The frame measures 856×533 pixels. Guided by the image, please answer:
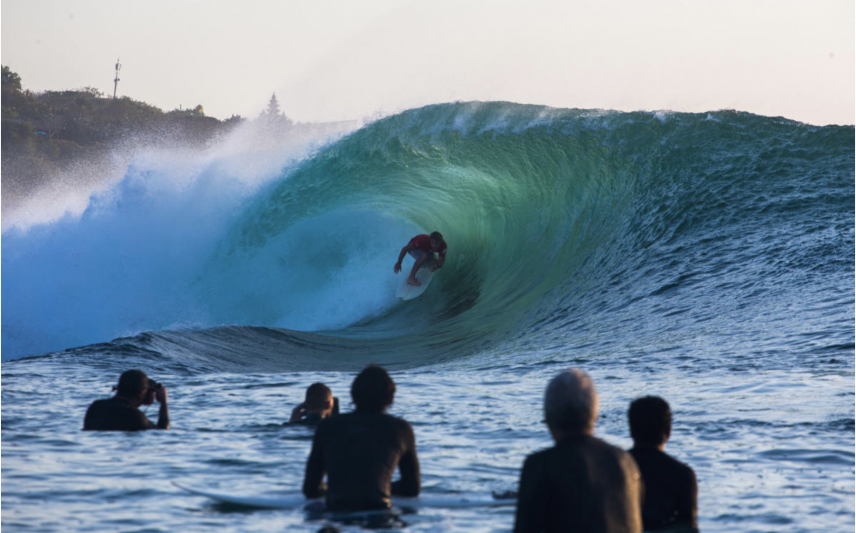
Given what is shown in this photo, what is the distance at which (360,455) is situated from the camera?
380 cm

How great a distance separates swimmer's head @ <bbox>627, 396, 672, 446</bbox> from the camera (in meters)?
3.49

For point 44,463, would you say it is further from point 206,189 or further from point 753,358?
point 206,189

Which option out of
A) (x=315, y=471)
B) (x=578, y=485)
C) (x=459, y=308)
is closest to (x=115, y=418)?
(x=315, y=471)

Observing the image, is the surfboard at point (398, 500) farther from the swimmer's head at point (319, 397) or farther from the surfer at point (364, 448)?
the swimmer's head at point (319, 397)

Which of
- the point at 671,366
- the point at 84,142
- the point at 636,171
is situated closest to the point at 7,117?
the point at 84,142

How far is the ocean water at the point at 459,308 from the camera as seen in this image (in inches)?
188

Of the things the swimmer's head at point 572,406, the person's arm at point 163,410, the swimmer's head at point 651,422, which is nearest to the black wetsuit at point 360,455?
the swimmer's head at point 651,422

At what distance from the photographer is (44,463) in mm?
4910

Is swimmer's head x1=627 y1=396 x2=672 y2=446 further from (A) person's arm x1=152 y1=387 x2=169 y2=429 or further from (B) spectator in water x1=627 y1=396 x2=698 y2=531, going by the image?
(A) person's arm x1=152 y1=387 x2=169 y2=429

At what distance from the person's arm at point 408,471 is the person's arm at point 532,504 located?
46.6 inches

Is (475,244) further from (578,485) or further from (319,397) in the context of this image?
(578,485)

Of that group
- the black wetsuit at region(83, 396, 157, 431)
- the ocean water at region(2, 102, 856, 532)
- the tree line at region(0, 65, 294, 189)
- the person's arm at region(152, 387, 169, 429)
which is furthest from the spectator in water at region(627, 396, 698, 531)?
the tree line at region(0, 65, 294, 189)

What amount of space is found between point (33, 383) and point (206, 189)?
1032 centimetres

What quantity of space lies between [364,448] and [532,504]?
3.99 feet
